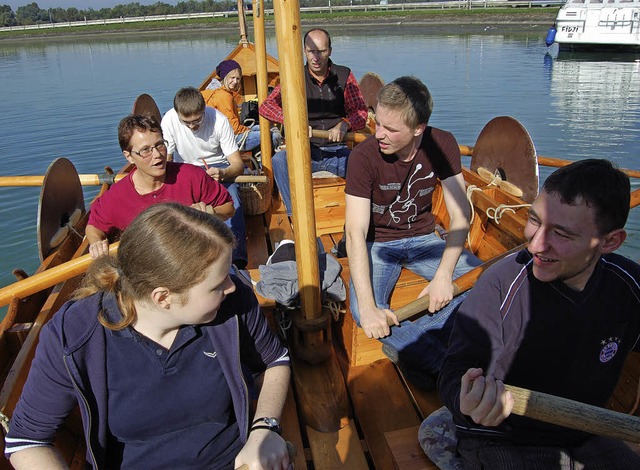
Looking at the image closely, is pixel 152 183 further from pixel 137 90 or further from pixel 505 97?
pixel 137 90

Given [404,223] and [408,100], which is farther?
[404,223]

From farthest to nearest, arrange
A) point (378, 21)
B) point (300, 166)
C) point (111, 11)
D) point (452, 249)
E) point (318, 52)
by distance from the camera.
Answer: point (111, 11) < point (378, 21) < point (318, 52) < point (452, 249) < point (300, 166)

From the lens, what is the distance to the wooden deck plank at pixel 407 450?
2.19m

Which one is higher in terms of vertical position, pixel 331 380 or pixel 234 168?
pixel 234 168

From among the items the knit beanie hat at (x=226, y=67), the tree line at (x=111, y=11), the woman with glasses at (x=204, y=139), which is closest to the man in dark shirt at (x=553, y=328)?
the woman with glasses at (x=204, y=139)

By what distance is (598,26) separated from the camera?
25.5 metres

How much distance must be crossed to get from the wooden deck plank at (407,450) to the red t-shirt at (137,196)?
185cm

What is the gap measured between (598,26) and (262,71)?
27078 millimetres

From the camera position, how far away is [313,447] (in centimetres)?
250

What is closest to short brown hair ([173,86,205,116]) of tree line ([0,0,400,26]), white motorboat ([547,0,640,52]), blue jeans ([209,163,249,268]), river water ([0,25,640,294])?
blue jeans ([209,163,249,268])

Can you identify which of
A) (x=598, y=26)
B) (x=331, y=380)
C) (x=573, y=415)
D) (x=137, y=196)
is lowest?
(x=331, y=380)

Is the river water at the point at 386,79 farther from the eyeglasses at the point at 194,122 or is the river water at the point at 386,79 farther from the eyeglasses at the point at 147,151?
the eyeglasses at the point at 147,151

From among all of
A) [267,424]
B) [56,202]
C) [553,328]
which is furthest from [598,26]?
[267,424]

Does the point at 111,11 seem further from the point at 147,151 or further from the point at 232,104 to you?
the point at 147,151
